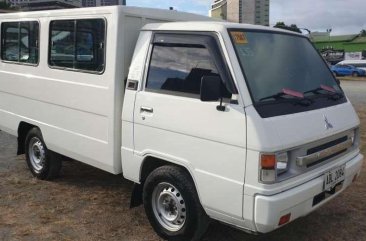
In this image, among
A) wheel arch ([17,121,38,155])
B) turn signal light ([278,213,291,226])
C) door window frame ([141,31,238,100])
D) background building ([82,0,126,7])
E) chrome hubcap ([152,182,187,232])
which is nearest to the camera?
turn signal light ([278,213,291,226])

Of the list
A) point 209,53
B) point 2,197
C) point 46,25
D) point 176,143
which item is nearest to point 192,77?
point 209,53

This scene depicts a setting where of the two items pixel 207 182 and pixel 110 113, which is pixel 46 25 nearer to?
pixel 110 113

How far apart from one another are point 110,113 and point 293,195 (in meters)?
2.15

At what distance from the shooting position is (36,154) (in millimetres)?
6633

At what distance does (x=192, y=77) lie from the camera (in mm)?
4180

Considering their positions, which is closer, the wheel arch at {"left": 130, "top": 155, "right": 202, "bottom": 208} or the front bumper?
the front bumper

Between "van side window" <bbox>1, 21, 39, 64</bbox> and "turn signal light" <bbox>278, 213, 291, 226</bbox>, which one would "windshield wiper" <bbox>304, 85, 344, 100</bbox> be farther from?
"van side window" <bbox>1, 21, 39, 64</bbox>

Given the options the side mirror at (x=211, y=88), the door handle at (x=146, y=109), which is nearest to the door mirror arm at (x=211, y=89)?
the side mirror at (x=211, y=88)

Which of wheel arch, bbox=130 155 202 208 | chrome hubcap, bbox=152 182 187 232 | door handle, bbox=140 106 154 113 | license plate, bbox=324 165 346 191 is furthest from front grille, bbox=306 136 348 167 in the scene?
door handle, bbox=140 106 154 113

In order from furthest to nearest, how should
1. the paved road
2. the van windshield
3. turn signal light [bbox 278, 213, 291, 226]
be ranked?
the paved road, the van windshield, turn signal light [bbox 278, 213, 291, 226]

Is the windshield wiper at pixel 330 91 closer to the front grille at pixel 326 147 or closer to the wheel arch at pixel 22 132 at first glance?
the front grille at pixel 326 147

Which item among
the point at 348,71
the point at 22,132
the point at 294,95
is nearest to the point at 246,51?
the point at 294,95

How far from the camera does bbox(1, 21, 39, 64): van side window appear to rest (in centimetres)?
625

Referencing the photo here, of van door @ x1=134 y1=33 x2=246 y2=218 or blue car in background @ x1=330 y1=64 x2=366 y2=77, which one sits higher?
blue car in background @ x1=330 y1=64 x2=366 y2=77
